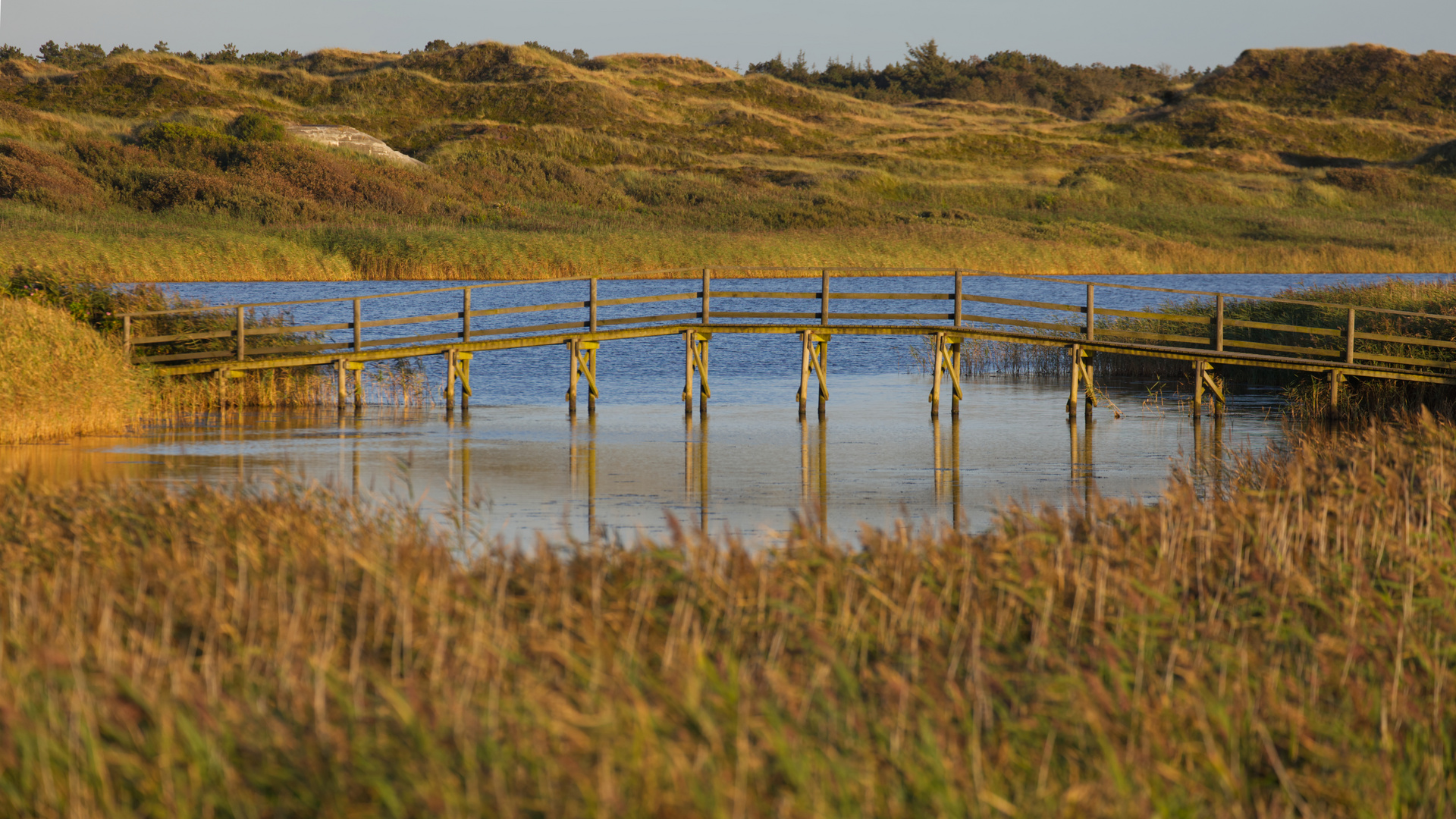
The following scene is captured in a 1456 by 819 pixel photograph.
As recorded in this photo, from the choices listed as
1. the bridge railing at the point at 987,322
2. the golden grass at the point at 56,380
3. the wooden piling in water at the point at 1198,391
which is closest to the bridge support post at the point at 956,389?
the bridge railing at the point at 987,322

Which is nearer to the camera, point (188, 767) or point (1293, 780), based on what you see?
point (188, 767)

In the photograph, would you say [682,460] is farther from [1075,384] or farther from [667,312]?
[667,312]

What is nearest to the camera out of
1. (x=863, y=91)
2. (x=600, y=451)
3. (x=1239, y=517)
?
(x=1239, y=517)

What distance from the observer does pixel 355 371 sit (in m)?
23.0

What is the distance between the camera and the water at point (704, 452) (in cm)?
1334

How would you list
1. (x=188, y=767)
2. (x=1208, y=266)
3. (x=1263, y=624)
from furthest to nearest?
1. (x=1208, y=266)
2. (x=1263, y=624)
3. (x=188, y=767)

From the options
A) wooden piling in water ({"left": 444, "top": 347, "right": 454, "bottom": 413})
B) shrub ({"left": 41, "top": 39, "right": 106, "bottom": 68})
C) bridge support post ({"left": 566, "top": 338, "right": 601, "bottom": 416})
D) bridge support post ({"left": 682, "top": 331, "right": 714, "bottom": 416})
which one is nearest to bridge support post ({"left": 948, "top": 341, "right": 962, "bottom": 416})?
bridge support post ({"left": 682, "top": 331, "right": 714, "bottom": 416})

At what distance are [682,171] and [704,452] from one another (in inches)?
2218

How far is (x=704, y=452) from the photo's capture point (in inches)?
712

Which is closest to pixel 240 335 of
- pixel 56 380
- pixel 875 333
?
pixel 56 380

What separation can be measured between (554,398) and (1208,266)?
114 feet

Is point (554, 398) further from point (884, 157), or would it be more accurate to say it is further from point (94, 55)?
point (94, 55)

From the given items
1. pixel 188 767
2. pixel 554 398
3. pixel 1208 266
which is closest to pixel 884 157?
pixel 1208 266

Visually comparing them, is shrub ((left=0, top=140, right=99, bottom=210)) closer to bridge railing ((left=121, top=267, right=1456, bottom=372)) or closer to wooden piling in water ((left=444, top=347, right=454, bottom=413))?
bridge railing ((left=121, top=267, right=1456, bottom=372))
